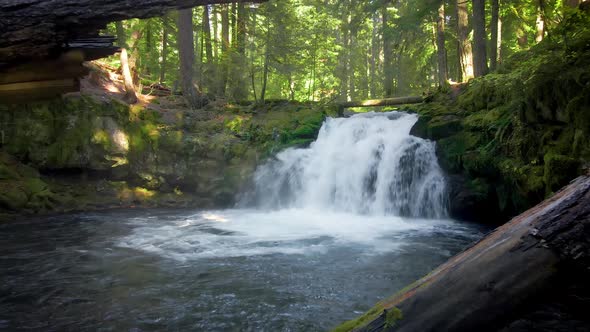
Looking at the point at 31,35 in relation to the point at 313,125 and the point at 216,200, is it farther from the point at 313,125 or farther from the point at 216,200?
the point at 313,125

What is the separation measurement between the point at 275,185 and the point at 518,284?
38.0 ft

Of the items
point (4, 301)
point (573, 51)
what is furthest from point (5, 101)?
point (573, 51)

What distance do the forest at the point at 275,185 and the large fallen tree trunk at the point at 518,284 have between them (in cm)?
1

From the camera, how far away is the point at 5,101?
3863mm

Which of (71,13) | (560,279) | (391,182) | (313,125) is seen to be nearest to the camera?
(560,279)

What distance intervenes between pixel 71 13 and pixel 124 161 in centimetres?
1074

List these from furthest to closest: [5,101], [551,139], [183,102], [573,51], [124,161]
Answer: [183,102] → [124,161] → [551,139] → [573,51] → [5,101]

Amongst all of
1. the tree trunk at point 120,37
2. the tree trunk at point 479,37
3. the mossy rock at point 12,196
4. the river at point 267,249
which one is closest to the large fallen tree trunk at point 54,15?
the river at point 267,249

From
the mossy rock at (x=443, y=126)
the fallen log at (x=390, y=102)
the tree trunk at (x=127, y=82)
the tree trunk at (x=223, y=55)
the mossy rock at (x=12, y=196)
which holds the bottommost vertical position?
the mossy rock at (x=12, y=196)

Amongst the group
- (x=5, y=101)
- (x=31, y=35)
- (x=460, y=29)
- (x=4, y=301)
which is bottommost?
(x=4, y=301)

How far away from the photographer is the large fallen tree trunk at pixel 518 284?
6.93 ft

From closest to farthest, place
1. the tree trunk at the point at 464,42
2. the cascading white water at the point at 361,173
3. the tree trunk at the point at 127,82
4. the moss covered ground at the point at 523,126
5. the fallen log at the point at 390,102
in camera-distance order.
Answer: the moss covered ground at the point at 523,126
the cascading white water at the point at 361,173
the tree trunk at the point at 127,82
the tree trunk at the point at 464,42
the fallen log at the point at 390,102

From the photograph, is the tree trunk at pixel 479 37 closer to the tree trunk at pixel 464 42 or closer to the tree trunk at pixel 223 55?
the tree trunk at pixel 464 42

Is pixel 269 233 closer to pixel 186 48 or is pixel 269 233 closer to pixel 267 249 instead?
pixel 267 249
